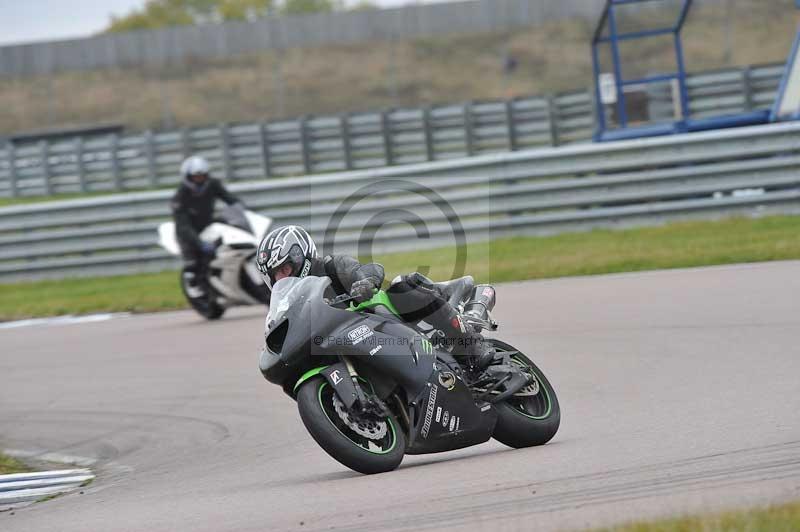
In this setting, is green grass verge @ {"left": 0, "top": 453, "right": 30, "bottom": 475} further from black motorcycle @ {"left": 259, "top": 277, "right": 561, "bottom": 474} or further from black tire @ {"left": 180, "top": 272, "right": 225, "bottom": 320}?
black tire @ {"left": 180, "top": 272, "right": 225, "bottom": 320}

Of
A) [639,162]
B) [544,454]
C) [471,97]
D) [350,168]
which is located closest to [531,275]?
[639,162]

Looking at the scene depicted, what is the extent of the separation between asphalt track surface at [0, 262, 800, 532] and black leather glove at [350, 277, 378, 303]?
32.9 inches

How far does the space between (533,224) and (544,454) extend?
36.8 feet

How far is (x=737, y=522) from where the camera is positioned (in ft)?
14.3

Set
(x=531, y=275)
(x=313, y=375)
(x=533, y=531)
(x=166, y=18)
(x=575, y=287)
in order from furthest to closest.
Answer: (x=166, y=18) → (x=531, y=275) → (x=575, y=287) → (x=313, y=375) → (x=533, y=531)

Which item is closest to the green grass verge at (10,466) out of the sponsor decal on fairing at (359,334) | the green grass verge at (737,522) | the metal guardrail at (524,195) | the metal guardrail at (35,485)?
the metal guardrail at (35,485)

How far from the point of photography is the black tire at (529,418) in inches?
268

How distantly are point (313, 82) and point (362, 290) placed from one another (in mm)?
40329

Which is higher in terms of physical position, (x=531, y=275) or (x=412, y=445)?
(x=412, y=445)

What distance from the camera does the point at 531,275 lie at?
600 inches

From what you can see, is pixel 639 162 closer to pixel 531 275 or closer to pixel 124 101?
pixel 531 275

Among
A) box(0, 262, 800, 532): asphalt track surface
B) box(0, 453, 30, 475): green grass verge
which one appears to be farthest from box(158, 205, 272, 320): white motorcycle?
box(0, 453, 30, 475): green grass verge

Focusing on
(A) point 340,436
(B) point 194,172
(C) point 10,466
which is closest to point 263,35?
(B) point 194,172

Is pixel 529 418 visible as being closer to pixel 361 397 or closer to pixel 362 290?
pixel 361 397
